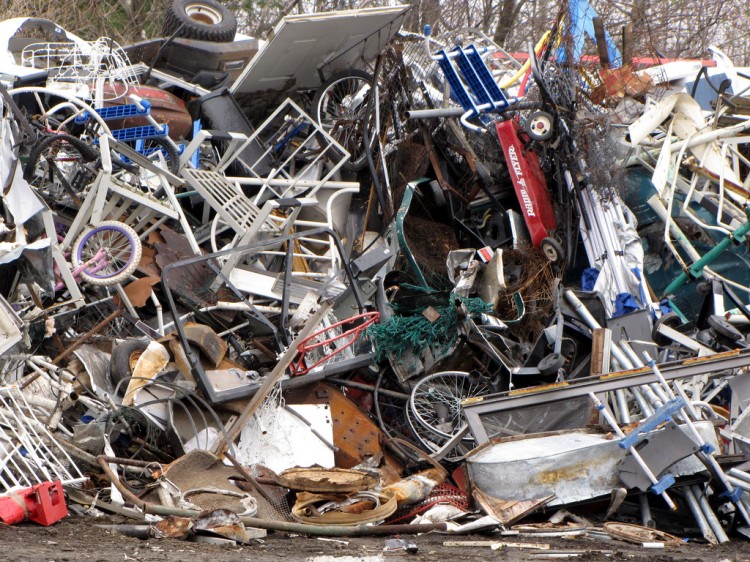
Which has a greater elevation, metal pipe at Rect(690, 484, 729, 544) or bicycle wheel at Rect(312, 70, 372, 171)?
bicycle wheel at Rect(312, 70, 372, 171)

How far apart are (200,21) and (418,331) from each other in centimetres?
543

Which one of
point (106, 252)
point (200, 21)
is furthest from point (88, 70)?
point (200, 21)

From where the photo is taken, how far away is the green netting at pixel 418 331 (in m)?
7.14

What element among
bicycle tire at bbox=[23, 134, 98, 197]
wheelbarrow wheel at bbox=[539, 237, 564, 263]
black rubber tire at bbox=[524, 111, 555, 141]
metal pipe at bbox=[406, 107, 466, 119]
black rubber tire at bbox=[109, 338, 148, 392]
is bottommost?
wheelbarrow wheel at bbox=[539, 237, 564, 263]

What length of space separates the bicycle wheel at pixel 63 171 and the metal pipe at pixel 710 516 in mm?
4936

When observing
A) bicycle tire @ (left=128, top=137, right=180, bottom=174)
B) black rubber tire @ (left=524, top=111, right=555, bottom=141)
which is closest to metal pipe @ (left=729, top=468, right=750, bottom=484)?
black rubber tire @ (left=524, top=111, right=555, bottom=141)

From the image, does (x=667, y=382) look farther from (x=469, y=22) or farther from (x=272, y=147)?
(x=469, y=22)

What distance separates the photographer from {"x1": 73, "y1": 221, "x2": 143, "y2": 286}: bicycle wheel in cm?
672

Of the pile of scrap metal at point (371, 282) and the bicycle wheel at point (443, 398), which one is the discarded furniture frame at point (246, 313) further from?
the bicycle wheel at point (443, 398)

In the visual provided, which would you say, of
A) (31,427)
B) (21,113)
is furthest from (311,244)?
(31,427)

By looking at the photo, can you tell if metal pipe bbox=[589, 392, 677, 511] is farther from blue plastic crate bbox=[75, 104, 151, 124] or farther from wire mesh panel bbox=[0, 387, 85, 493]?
blue plastic crate bbox=[75, 104, 151, 124]

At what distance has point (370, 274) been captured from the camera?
7.58m

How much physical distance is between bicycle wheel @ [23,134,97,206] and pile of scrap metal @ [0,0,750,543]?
0.10 ft

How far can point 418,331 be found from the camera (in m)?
7.17
